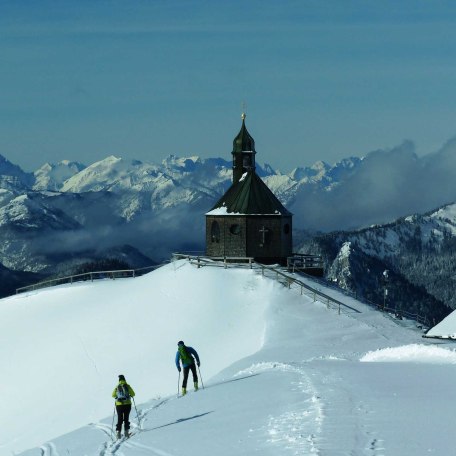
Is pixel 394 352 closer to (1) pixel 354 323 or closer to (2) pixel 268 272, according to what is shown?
(1) pixel 354 323

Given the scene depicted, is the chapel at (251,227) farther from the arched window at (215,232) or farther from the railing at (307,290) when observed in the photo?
the railing at (307,290)

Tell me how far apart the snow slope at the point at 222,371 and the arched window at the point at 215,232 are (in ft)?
14.5

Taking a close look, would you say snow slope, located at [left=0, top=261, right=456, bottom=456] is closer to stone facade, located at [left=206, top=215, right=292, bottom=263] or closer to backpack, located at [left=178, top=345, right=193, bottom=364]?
backpack, located at [left=178, top=345, right=193, bottom=364]

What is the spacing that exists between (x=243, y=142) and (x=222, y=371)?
32.9m

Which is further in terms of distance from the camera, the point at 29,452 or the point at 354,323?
the point at 354,323

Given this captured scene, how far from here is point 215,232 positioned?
69.4m

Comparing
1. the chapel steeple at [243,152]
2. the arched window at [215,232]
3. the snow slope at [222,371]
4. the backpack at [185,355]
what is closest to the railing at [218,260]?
the snow slope at [222,371]

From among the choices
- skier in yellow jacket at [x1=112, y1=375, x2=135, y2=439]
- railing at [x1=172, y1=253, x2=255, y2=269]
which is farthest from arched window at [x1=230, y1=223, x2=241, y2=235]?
skier in yellow jacket at [x1=112, y1=375, x2=135, y2=439]

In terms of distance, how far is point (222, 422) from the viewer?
27.7 m

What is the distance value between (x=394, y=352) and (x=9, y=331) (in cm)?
3017

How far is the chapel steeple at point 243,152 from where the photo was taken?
72812 millimetres

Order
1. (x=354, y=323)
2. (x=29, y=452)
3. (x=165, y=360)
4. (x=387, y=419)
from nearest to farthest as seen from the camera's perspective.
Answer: (x=387, y=419)
(x=29, y=452)
(x=165, y=360)
(x=354, y=323)

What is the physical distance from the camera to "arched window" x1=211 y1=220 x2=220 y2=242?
69.0m

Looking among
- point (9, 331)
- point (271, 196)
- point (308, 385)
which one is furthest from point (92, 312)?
point (308, 385)
